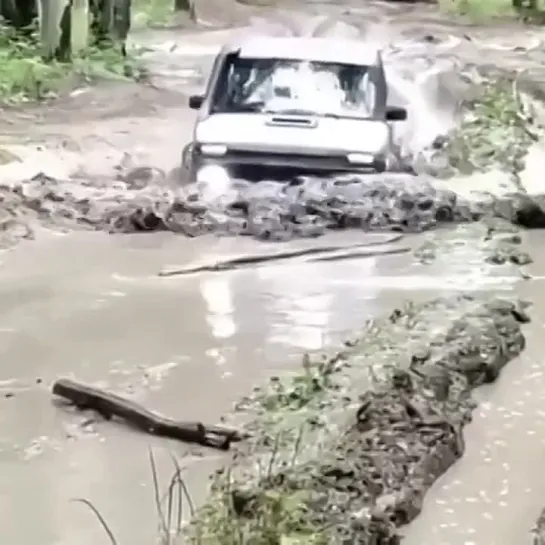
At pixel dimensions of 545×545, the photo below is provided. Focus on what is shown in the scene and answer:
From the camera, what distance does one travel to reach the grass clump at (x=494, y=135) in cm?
195

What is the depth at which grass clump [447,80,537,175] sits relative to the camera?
1946mm

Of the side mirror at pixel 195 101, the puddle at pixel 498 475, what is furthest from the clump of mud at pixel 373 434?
the side mirror at pixel 195 101

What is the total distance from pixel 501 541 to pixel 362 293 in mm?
494

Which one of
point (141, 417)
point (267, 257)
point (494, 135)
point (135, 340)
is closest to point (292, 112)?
point (267, 257)

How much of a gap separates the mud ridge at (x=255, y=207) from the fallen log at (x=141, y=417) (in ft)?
1.25

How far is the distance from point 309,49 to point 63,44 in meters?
0.42

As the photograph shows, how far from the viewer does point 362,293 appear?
1758 mm

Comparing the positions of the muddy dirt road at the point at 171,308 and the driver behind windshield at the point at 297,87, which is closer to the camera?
the muddy dirt road at the point at 171,308

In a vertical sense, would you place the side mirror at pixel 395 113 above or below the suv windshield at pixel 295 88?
below

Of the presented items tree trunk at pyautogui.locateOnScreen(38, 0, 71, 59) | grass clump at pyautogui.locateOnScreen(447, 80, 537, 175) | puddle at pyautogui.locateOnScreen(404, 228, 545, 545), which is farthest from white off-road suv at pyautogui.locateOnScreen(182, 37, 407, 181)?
puddle at pyautogui.locateOnScreen(404, 228, 545, 545)

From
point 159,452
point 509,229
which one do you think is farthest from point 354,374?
point 509,229

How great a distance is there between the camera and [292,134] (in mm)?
1880

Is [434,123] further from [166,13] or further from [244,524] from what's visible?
[244,524]

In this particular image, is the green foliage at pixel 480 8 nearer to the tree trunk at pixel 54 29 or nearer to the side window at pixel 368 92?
the side window at pixel 368 92
